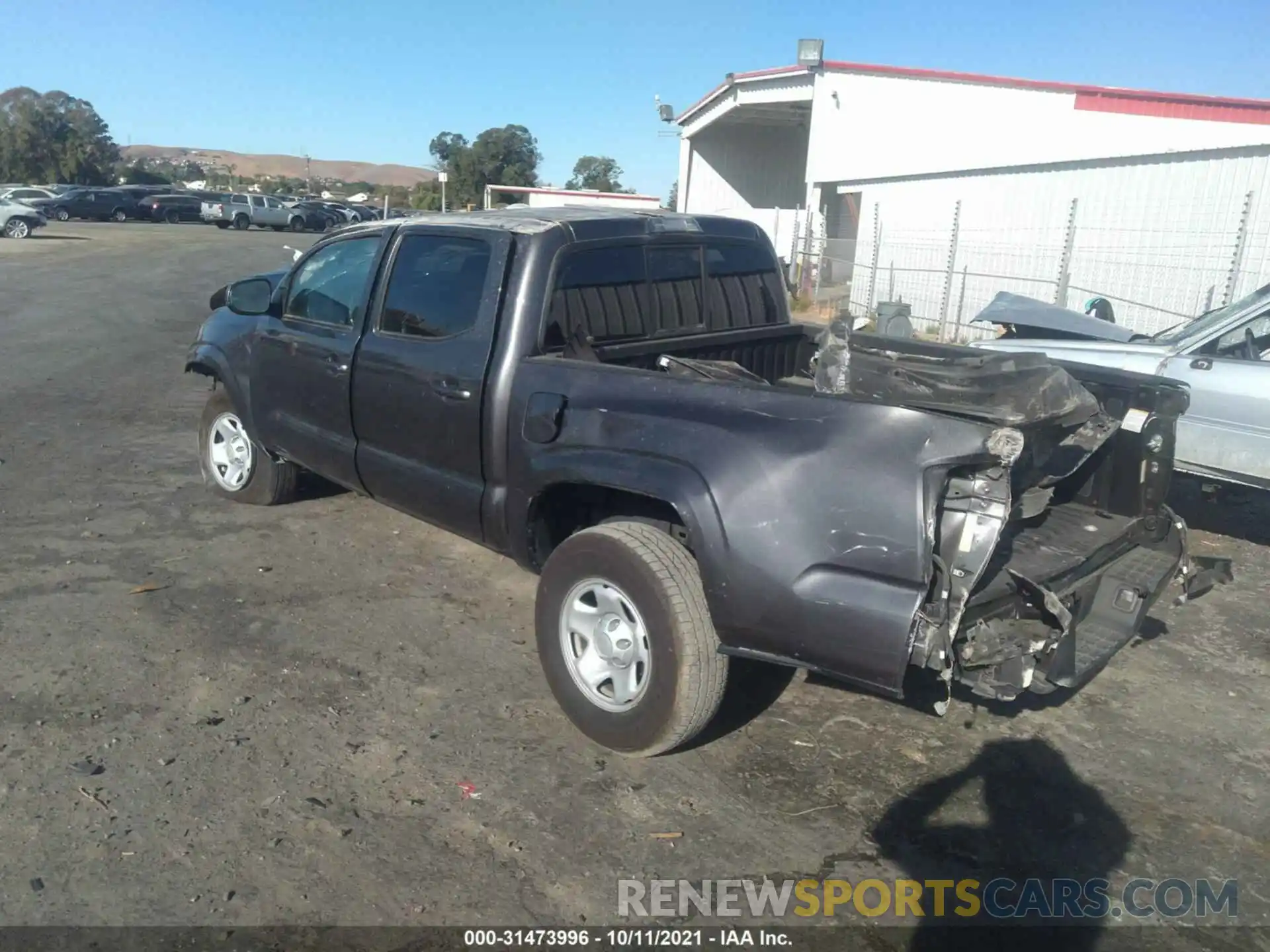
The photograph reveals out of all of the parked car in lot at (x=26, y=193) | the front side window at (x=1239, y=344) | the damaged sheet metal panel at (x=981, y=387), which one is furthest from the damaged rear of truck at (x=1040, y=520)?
the parked car in lot at (x=26, y=193)

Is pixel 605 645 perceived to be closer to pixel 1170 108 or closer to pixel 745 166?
pixel 1170 108

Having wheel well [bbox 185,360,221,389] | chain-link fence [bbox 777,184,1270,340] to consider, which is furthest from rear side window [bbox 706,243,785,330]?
chain-link fence [bbox 777,184,1270,340]

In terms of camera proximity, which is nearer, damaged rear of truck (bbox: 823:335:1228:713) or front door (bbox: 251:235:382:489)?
damaged rear of truck (bbox: 823:335:1228:713)

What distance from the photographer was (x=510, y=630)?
4762 millimetres

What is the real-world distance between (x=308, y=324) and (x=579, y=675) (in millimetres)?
2659

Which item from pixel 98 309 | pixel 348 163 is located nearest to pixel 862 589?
pixel 98 309

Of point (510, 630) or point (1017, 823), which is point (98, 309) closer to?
point (510, 630)

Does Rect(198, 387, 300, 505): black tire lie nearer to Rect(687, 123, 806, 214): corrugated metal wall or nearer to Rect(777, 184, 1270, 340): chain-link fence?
Rect(777, 184, 1270, 340): chain-link fence

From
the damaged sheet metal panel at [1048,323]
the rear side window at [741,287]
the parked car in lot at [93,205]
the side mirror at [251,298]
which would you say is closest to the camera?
the rear side window at [741,287]

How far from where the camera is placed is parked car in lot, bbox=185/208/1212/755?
303 centimetres

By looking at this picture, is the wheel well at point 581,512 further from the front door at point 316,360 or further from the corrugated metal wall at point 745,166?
the corrugated metal wall at point 745,166

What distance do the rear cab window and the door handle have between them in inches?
16.1

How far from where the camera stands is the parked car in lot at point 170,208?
160ft

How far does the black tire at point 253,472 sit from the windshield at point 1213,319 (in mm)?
5949
